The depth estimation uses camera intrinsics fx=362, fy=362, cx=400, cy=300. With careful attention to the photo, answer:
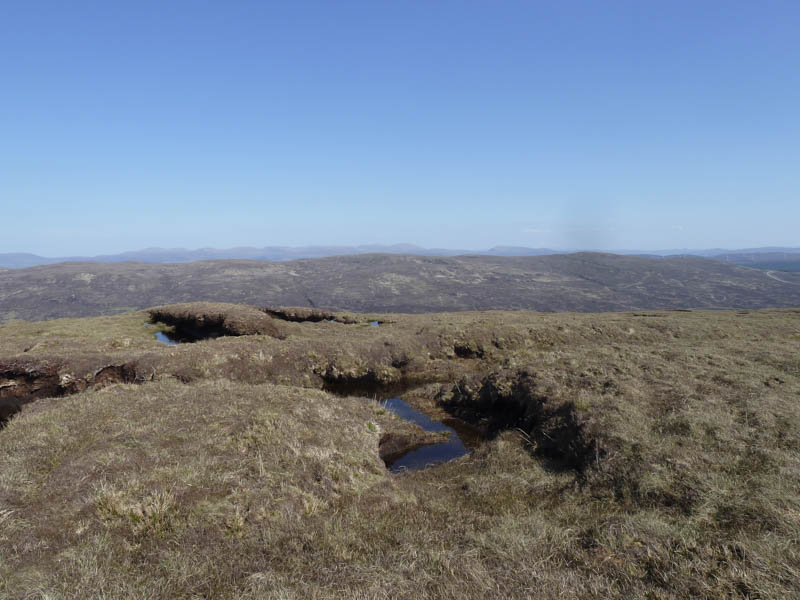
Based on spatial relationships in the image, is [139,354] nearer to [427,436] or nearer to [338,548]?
[427,436]

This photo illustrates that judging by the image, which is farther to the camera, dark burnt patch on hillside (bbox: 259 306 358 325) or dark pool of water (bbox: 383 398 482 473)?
dark burnt patch on hillside (bbox: 259 306 358 325)

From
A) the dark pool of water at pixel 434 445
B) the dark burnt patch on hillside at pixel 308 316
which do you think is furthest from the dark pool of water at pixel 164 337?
the dark pool of water at pixel 434 445

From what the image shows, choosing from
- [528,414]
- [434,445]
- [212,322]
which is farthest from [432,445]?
[212,322]

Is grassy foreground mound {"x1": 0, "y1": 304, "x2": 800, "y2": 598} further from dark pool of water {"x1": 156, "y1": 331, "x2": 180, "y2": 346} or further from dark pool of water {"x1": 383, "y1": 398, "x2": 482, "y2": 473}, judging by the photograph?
dark pool of water {"x1": 156, "y1": 331, "x2": 180, "y2": 346}

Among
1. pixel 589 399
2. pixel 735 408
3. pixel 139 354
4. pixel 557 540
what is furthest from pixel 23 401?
pixel 735 408

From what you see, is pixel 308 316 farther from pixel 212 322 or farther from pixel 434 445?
pixel 434 445

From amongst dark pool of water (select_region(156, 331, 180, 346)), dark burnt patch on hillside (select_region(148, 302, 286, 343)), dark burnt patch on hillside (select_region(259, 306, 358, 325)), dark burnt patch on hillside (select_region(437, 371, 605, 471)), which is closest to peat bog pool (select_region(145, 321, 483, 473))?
dark burnt patch on hillside (select_region(437, 371, 605, 471))

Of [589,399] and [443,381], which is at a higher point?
[589,399]
